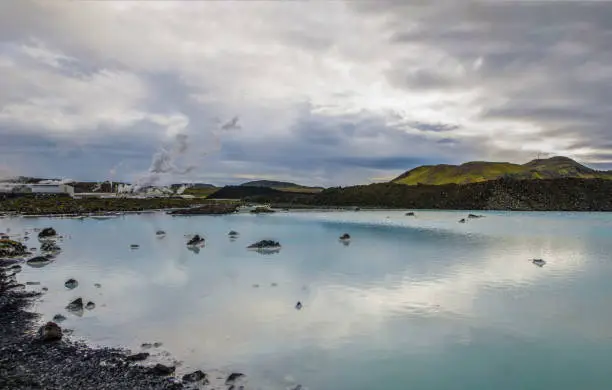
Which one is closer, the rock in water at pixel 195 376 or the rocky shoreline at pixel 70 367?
the rocky shoreline at pixel 70 367

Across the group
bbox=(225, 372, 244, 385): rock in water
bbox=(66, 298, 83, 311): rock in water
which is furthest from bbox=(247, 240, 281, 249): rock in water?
bbox=(225, 372, 244, 385): rock in water

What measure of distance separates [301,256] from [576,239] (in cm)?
3559

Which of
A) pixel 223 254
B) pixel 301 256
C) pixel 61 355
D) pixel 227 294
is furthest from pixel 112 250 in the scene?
pixel 61 355

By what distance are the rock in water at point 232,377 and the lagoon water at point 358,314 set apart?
1.34 feet

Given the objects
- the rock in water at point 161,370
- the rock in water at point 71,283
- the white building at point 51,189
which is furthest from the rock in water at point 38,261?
the white building at point 51,189

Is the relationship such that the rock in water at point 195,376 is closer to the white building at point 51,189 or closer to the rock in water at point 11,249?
the rock in water at point 11,249

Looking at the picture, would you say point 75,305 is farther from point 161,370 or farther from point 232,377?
point 232,377

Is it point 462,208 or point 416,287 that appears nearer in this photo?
point 416,287

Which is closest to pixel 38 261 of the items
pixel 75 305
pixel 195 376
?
pixel 75 305

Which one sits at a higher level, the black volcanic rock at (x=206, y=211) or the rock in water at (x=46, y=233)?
the black volcanic rock at (x=206, y=211)

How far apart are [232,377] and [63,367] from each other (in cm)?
473

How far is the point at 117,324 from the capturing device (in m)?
18.2

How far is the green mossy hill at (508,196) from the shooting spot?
136 metres

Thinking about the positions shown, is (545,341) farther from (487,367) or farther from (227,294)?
(227,294)
